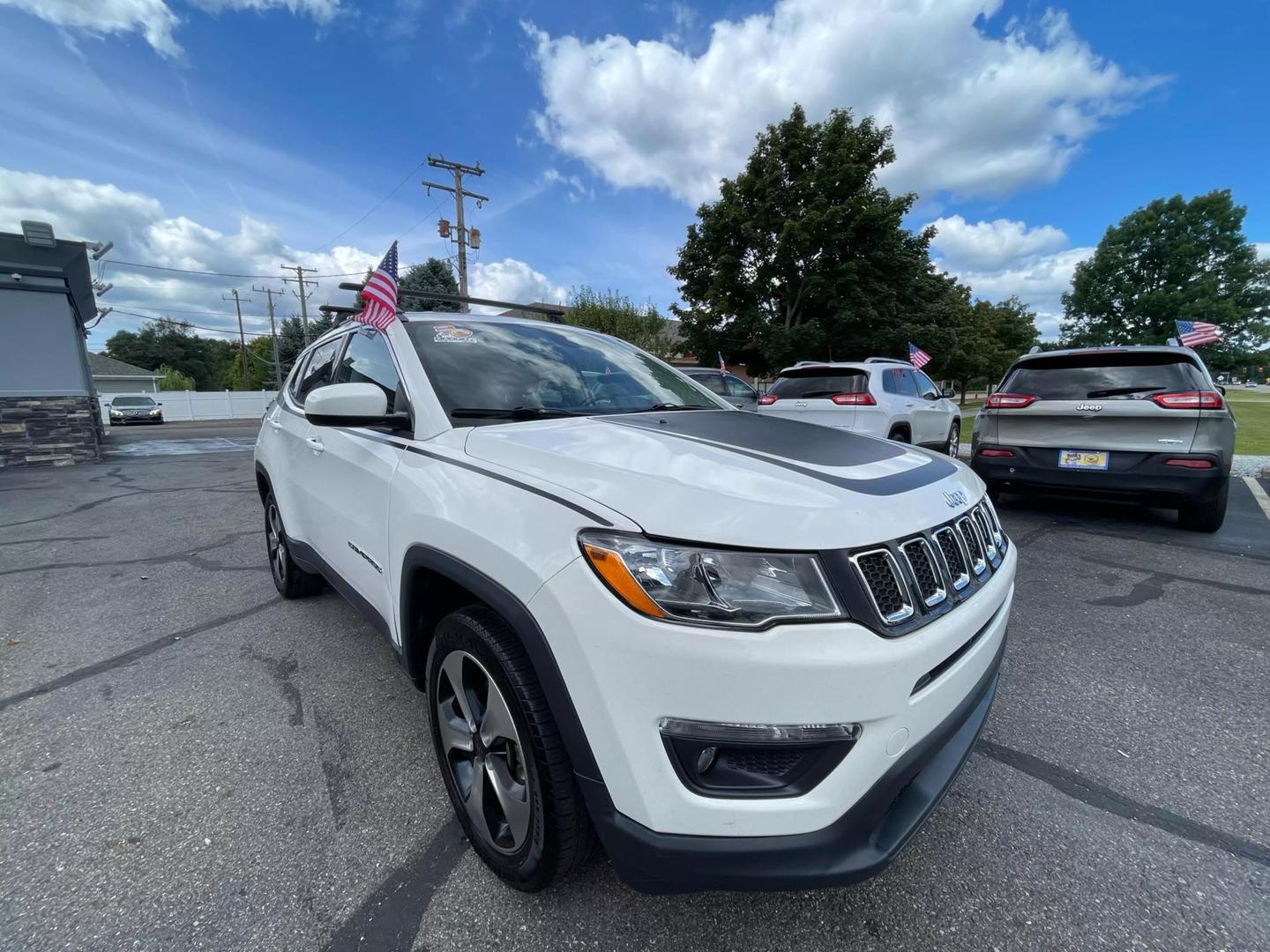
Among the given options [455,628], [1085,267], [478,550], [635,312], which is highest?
[1085,267]

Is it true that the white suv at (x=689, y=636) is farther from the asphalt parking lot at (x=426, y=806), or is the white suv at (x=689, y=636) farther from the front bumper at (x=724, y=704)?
the asphalt parking lot at (x=426, y=806)

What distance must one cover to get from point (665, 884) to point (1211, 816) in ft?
6.59

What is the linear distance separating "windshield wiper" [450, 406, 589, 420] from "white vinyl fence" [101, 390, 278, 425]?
40575mm

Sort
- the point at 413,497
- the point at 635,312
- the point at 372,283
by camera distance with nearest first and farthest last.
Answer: the point at 413,497 < the point at 372,283 < the point at 635,312

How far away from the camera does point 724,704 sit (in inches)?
45.3

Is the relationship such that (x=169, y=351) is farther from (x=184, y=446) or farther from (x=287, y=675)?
(x=287, y=675)

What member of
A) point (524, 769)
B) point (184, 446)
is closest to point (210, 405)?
point (184, 446)

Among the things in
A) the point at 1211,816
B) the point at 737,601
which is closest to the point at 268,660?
the point at 737,601

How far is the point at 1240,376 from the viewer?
3812 cm

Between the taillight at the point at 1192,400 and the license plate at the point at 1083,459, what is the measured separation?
1.89ft

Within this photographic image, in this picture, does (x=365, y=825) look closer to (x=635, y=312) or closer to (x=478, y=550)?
→ (x=478, y=550)

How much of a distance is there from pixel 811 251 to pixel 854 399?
1350 cm

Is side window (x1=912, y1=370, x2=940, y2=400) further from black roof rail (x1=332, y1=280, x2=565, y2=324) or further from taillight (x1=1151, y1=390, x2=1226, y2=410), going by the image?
black roof rail (x1=332, y1=280, x2=565, y2=324)

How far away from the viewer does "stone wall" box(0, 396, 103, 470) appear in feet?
36.5
